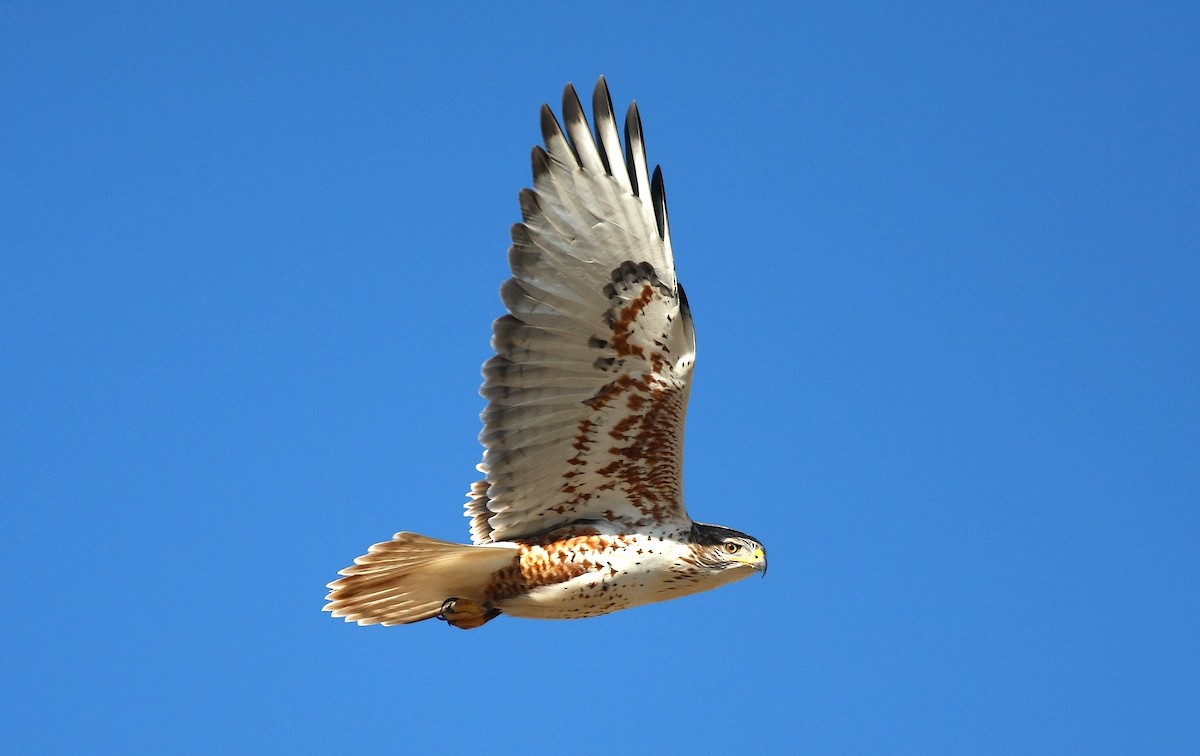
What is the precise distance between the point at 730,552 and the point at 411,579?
1.76 meters

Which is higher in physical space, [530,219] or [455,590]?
[530,219]

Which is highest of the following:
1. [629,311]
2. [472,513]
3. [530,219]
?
[530,219]

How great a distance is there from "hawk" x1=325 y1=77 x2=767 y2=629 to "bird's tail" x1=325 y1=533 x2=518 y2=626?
0.03 feet

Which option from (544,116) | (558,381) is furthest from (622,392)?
(544,116)

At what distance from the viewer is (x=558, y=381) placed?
25.3ft

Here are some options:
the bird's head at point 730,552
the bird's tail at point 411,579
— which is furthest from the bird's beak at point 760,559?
the bird's tail at point 411,579

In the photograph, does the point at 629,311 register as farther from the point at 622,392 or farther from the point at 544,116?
the point at 544,116

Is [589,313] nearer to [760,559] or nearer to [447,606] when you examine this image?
[760,559]

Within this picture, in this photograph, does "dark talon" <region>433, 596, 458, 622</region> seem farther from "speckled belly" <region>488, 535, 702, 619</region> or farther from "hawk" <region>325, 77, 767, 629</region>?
"speckled belly" <region>488, 535, 702, 619</region>

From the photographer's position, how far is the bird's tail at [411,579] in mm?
7840

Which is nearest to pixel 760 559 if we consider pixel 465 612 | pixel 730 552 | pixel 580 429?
pixel 730 552

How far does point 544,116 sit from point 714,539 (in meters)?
2.47

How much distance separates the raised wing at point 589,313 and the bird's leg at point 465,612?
84 centimetres

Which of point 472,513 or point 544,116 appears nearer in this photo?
point 544,116
